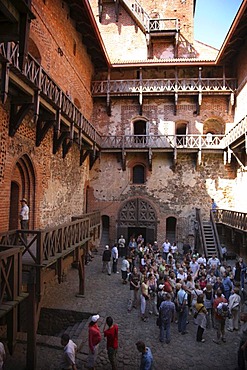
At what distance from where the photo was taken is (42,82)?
8.88 m

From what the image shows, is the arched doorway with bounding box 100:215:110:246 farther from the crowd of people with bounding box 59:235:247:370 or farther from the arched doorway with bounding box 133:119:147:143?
A: the crowd of people with bounding box 59:235:247:370

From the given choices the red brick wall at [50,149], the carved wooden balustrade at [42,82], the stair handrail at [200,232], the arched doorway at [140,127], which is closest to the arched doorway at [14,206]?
the red brick wall at [50,149]

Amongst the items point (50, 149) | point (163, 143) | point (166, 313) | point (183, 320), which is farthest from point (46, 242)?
point (163, 143)

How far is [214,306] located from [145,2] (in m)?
23.8

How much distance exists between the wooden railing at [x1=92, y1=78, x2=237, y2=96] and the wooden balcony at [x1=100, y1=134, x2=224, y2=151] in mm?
3016

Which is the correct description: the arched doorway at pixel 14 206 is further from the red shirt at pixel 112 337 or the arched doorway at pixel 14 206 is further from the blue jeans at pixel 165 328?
the blue jeans at pixel 165 328

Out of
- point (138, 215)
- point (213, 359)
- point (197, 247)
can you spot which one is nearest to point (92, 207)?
point (138, 215)

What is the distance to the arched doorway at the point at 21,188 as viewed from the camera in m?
10.2

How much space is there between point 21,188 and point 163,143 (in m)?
11.3

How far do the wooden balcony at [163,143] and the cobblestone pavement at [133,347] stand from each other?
10307 millimetres

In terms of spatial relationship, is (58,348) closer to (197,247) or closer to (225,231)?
(197,247)

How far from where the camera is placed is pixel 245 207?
16234 millimetres

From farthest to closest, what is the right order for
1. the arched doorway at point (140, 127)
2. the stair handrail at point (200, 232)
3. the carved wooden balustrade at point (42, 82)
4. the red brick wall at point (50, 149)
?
1. the arched doorway at point (140, 127)
2. the stair handrail at point (200, 232)
3. the red brick wall at point (50, 149)
4. the carved wooden balustrade at point (42, 82)

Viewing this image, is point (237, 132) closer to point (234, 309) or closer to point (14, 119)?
point (234, 309)
